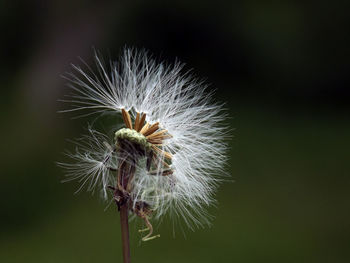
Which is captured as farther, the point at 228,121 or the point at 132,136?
the point at 228,121

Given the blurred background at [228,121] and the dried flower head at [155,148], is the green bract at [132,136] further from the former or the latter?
the blurred background at [228,121]

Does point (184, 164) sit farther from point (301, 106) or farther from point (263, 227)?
point (301, 106)

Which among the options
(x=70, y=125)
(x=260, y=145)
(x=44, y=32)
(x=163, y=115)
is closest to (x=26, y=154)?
(x=70, y=125)

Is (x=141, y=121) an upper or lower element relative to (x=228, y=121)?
lower

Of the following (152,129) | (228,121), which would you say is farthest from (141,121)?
(228,121)

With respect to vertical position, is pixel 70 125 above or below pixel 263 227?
above

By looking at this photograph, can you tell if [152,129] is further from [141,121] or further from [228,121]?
[228,121]

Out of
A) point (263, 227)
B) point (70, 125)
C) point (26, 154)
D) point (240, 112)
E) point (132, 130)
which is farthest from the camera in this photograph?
point (240, 112)

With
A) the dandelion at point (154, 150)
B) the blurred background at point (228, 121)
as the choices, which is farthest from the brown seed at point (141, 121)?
the blurred background at point (228, 121)
